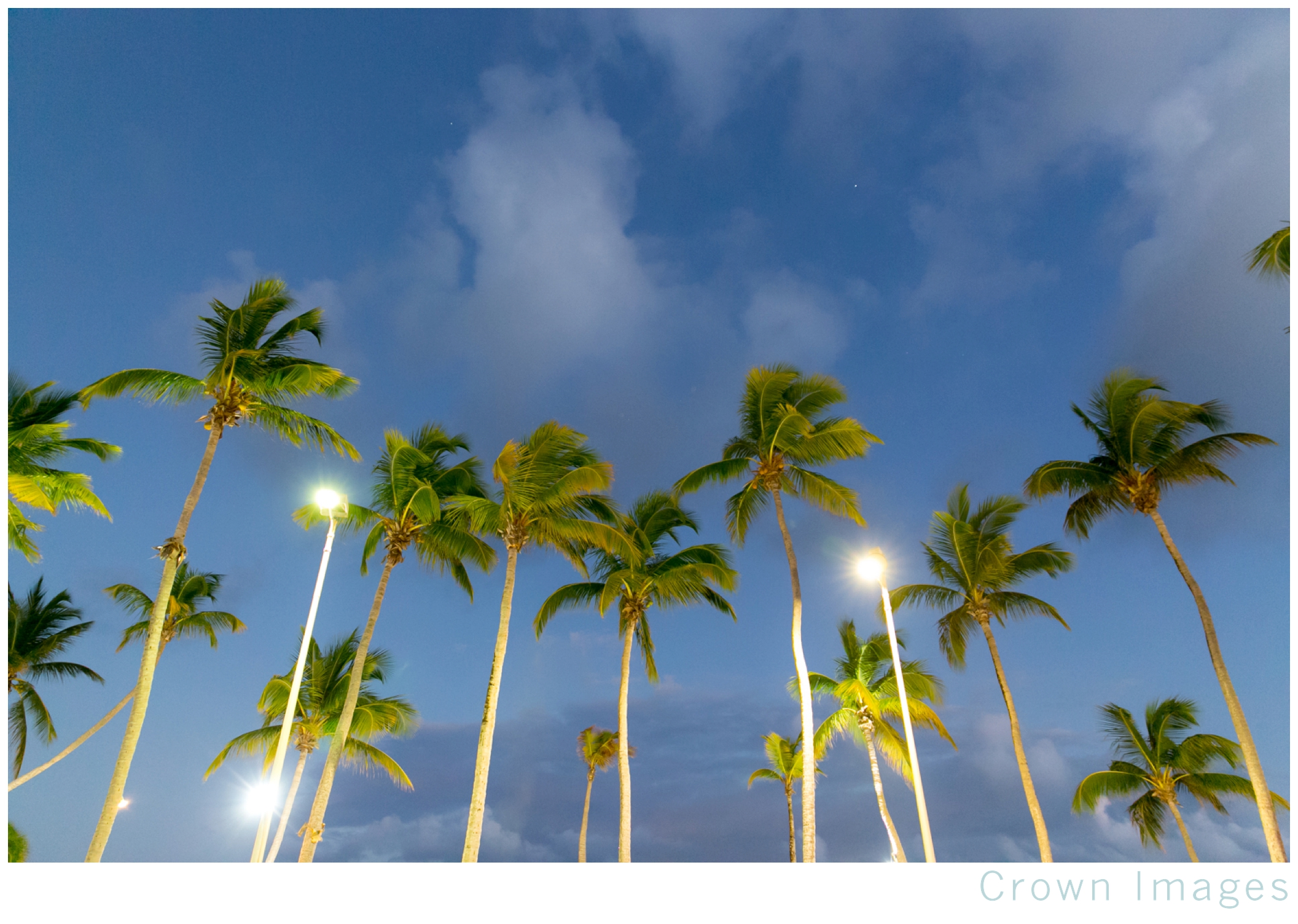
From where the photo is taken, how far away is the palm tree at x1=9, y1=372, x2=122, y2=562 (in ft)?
50.0

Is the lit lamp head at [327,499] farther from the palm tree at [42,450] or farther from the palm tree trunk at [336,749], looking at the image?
the palm tree at [42,450]

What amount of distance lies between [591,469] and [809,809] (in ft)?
33.8

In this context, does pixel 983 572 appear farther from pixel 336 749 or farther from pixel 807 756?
pixel 336 749

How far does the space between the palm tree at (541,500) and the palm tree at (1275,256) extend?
47.0ft

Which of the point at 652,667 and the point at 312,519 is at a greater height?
the point at 312,519

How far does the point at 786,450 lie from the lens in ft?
67.8

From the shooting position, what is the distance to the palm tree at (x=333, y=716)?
23.8m

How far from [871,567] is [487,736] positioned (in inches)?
394

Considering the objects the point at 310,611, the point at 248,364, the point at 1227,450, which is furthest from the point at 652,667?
the point at 1227,450

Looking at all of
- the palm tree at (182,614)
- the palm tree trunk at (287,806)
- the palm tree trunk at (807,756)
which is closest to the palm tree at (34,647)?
the palm tree at (182,614)
